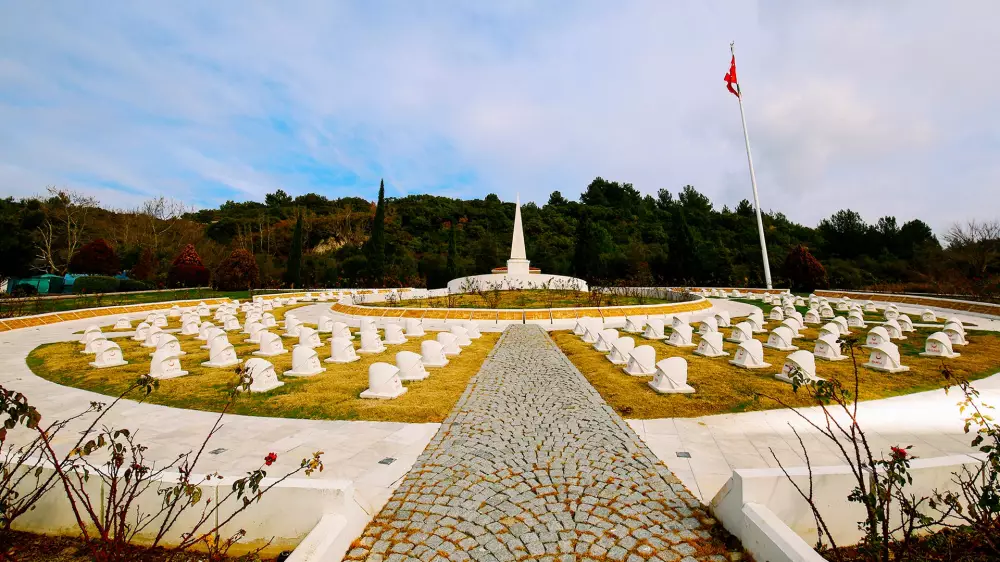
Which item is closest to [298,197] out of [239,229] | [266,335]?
[239,229]

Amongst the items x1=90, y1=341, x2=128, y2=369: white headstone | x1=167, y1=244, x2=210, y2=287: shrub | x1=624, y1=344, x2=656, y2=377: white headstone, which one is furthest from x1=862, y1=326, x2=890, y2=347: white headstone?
x1=167, y1=244, x2=210, y2=287: shrub

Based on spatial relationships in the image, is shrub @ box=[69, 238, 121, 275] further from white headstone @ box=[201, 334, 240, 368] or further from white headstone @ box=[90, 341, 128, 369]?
white headstone @ box=[201, 334, 240, 368]

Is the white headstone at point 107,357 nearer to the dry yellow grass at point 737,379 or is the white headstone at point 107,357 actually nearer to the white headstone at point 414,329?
the white headstone at point 414,329

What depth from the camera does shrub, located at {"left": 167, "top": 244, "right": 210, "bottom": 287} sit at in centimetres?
3300

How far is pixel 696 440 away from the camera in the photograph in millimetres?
5211

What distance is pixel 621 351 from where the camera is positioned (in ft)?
31.2

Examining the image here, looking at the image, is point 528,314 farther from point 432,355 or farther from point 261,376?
point 261,376

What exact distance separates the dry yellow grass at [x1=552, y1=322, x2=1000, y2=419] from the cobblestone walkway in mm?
1139

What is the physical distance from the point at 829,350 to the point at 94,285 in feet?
126

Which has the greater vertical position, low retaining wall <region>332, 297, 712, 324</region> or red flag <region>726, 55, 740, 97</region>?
red flag <region>726, 55, 740, 97</region>

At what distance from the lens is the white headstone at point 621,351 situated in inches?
371

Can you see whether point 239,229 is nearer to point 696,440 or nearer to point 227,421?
point 227,421

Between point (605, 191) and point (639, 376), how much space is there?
239 feet

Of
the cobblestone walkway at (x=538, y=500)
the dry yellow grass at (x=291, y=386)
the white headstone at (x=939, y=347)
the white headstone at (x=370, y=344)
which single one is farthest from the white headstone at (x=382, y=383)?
the white headstone at (x=939, y=347)
